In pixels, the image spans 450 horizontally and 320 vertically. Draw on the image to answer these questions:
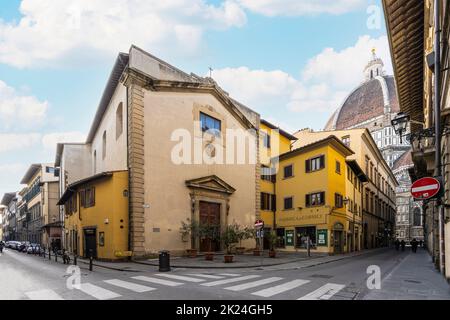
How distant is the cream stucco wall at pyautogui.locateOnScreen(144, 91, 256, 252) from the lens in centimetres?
2111

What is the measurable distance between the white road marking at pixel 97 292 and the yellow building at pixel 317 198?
Answer: 874 inches

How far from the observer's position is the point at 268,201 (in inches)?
1344

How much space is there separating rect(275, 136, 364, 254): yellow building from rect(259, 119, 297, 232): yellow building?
0.75m

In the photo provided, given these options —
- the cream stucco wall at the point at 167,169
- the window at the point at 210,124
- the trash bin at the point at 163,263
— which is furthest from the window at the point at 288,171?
the trash bin at the point at 163,263

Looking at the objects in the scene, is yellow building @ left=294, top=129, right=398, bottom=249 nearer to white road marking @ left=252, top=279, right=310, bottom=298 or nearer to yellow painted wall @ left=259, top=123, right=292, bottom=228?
yellow painted wall @ left=259, top=123, right=292, bottom=228

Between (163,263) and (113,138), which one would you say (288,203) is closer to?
(113,138)

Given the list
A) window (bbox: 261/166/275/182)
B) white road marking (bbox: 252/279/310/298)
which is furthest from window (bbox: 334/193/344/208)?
white road marking (bbox: 252/279/310/298)

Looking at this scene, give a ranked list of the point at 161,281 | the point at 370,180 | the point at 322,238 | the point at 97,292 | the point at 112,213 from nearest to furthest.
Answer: the point at 97,292, the point at 161,281, the point at 112,213, the point at 322,238, the point at 370,180

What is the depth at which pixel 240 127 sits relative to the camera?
30.3 metres

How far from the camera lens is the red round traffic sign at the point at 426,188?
8.52 m

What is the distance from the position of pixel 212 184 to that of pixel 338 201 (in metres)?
12.5

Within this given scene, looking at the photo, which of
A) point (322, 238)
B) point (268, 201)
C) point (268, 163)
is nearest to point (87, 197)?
point (268, 201)
